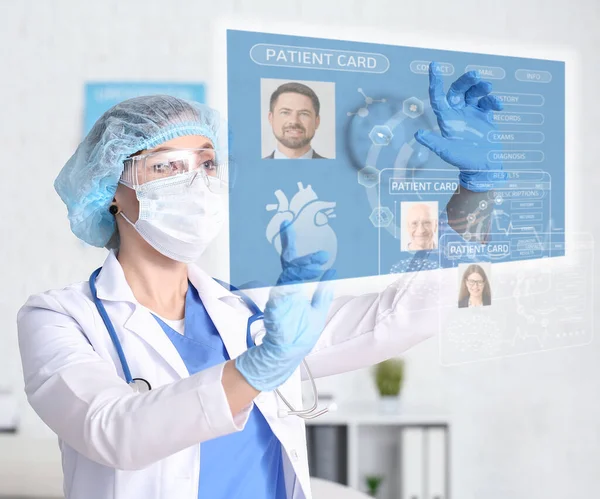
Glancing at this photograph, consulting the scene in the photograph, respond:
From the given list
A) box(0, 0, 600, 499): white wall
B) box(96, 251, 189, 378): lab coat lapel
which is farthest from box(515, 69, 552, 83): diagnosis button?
box(0, 0, 600, 499): white wall

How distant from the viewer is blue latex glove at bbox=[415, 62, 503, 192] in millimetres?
1302

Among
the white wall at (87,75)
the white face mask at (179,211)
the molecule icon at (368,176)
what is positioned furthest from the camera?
the white wall at (87,75)

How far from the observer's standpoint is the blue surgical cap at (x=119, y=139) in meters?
1.16

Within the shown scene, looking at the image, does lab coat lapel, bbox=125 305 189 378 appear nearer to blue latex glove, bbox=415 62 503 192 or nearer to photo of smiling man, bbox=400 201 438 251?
photo of smiling man, bbox=400 201 438 251

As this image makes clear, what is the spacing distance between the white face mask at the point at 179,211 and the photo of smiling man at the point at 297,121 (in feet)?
0.41

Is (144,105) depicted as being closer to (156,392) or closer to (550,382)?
(156,392)

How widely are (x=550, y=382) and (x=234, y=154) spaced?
2.22 m

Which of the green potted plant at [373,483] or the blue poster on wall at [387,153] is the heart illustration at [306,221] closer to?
the blue poster on wall at [387,153]

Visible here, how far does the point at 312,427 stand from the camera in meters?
2.73

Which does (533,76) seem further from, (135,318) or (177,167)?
(135,318)

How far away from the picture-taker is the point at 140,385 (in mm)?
1002

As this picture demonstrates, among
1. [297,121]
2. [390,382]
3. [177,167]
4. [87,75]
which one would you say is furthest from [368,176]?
[87,75]

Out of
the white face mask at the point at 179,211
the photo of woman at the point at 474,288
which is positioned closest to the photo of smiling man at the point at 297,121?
the white face mask at the point at 179,211

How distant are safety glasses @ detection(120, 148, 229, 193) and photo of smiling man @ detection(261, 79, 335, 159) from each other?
0.09 m
